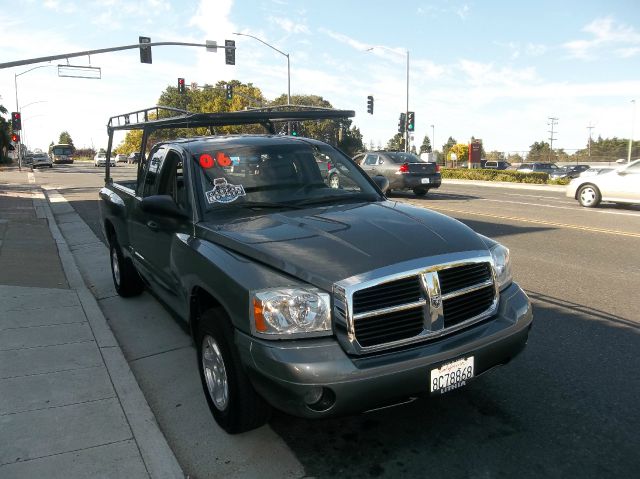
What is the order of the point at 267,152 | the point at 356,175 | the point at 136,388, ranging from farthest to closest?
the point at 356,175 < the point at 267,152 < the point at 136,388

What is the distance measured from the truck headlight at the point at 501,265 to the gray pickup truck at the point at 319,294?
0.01 metres

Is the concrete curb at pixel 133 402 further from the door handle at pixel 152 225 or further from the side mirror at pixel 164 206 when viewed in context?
the side mirror at pixel 164 206

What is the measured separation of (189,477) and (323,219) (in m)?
1.68

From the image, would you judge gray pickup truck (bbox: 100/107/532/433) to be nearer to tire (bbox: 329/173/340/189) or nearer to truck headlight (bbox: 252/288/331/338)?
truck headlight (bbox: 252/288/331/338)

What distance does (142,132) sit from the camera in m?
5.66

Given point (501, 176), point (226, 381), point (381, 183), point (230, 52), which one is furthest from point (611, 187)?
point (230, 52)

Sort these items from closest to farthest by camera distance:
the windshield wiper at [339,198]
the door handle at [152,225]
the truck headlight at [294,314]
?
1. the truck headlight at [294,314]
2. the windshield wiper at [339,198]
3. the door handle at [152,225]

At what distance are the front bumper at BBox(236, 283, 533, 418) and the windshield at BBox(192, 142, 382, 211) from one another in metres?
1.27

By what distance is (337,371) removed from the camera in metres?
2.58

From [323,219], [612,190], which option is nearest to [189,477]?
[323,219]

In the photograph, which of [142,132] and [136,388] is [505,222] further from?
[136,388]

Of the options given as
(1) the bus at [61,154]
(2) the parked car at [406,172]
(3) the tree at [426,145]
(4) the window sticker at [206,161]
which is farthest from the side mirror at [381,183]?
(3) the tree at [426,145]

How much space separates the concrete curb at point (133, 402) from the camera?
297 centimetres

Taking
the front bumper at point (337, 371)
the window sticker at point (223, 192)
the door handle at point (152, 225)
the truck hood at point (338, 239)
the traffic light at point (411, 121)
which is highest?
the traffic light at point (411, 121)
